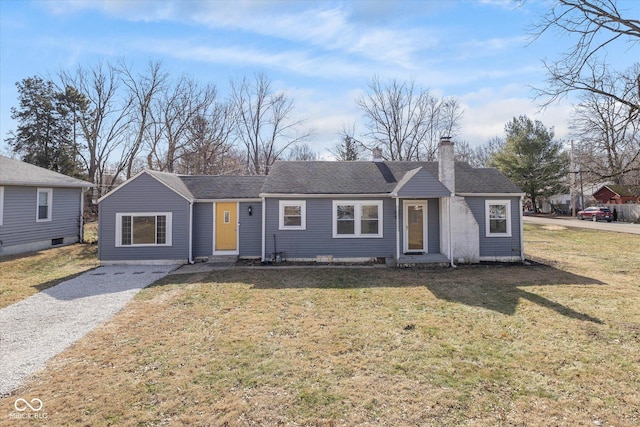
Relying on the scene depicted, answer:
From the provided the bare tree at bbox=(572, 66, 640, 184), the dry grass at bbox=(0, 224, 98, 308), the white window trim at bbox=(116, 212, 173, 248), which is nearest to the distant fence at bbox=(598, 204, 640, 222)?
the bare tree at bbox=(572, 66, 640, 184)

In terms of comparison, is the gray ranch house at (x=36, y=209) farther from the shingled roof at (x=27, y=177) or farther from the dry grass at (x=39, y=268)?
the dry grass at (x=39, y=268)

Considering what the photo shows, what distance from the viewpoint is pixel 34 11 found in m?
9.05

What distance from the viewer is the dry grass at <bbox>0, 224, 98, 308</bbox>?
8727 mm

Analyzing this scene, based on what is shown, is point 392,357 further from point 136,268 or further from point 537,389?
point 136,268

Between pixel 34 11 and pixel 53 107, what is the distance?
2646cm

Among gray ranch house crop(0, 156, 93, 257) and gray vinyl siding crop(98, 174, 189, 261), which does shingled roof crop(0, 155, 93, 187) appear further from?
gray vinyl siding crop(98, 174, 189, 261)

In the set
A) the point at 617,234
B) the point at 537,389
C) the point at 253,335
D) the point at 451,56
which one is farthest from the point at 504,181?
the point at 617,234

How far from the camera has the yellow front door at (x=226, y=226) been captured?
512 inches

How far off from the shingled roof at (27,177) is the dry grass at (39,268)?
3172 millimetres

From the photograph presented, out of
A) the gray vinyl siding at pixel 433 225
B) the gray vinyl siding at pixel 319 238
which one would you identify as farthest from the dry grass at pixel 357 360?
the gray vinyl siding at pixel 433 225

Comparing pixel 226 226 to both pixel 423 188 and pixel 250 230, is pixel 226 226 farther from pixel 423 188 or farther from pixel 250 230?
pixel 423 188

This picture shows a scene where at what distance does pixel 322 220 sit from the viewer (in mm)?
12539

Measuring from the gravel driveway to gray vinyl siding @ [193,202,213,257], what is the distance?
205 centimetres

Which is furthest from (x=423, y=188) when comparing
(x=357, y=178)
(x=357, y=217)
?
(x=357, y=178)
